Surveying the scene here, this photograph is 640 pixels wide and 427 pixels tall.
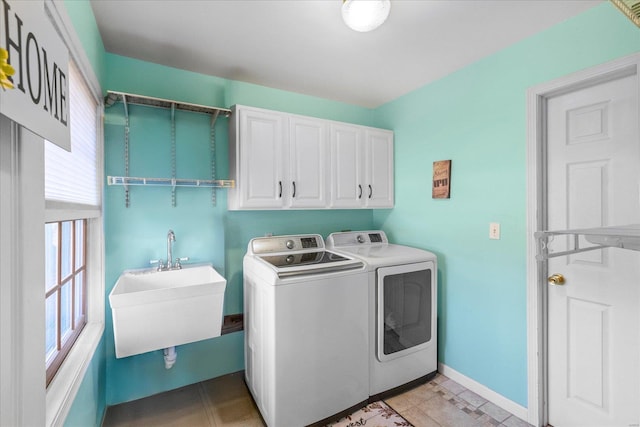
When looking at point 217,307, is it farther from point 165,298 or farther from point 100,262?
point 100,262

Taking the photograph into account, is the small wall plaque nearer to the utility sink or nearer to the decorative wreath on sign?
the utility sink

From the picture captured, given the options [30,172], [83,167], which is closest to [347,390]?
[30,172]

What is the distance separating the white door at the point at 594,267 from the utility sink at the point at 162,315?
218 cm

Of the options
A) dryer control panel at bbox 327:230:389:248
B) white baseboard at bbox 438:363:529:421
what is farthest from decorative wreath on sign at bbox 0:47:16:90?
white baseboard at bbox 438:363:529:421

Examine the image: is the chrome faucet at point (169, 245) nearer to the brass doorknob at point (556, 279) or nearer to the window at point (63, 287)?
the window at point (63, 287)

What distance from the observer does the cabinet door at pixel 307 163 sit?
2.33 metres

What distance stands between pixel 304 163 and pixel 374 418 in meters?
1.95

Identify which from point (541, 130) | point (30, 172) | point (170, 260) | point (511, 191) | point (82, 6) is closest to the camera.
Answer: point (30, 172)

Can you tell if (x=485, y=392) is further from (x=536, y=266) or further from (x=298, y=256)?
(x=298, y=256)

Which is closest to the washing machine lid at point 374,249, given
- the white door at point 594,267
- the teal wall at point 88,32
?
the white door at point 594,267

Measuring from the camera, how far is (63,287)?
141 cm

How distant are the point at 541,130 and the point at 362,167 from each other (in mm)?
Answer: 1358

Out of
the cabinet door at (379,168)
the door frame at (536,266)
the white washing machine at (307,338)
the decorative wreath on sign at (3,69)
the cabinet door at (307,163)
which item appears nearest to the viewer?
the decorative wreath on sign at (3,69)

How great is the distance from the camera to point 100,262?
188 cm
